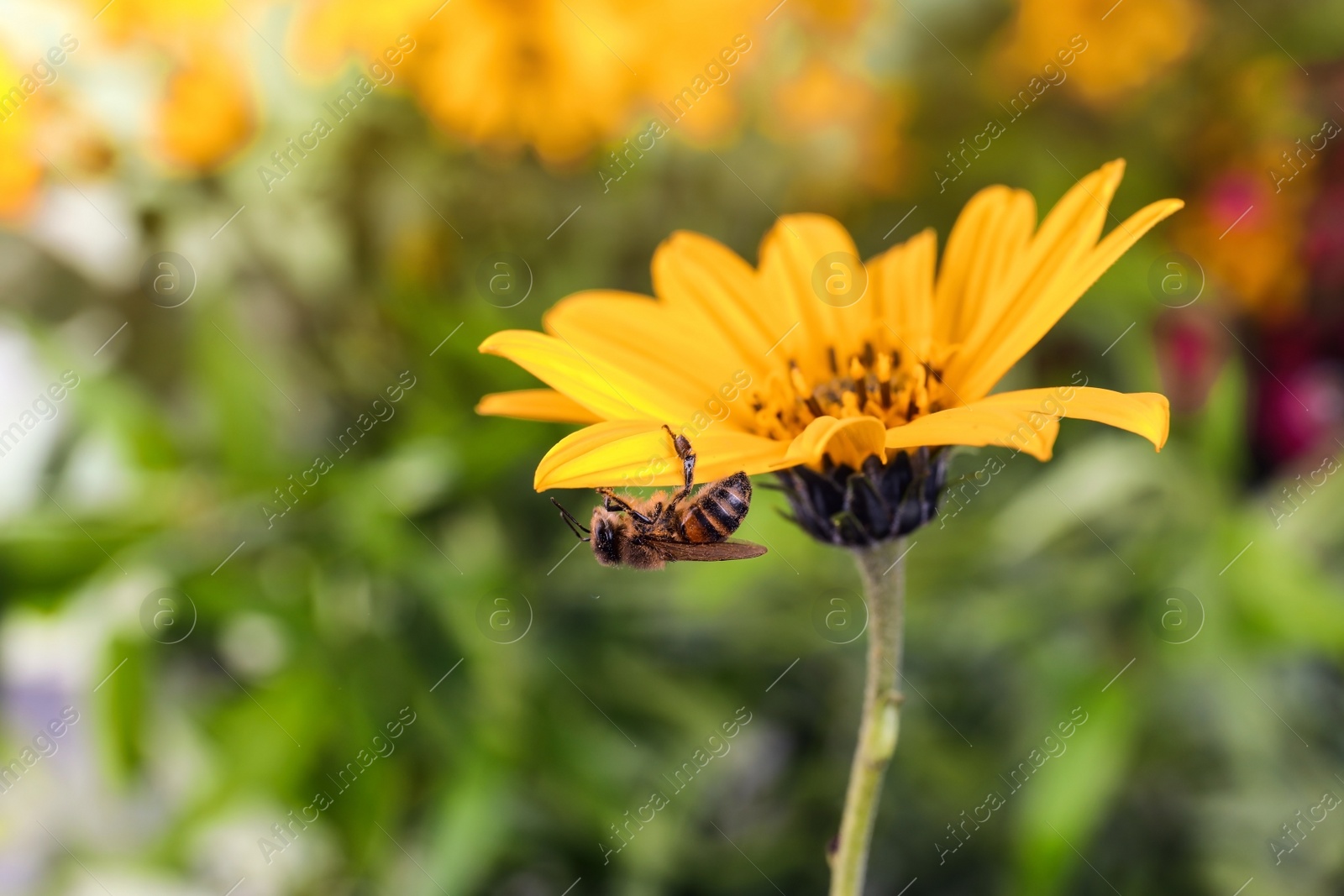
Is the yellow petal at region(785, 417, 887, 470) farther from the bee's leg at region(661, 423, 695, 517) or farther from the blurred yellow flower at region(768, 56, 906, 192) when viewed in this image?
the blurred yellow flower at region(768, 56, 906, 192)

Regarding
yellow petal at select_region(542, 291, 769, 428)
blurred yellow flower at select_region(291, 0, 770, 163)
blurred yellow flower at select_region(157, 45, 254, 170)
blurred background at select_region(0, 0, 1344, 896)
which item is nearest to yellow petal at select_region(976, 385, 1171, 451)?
yellow petal at select_region(542, 291, 769, 428)

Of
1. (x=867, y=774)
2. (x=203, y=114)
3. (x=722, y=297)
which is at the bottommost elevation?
(x=867, y=774)

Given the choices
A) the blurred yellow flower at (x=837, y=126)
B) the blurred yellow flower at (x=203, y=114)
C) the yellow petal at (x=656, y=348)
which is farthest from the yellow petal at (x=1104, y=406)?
the blurred yellow flower at (x=837, y=126)

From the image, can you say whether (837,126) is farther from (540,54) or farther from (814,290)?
(814,290)

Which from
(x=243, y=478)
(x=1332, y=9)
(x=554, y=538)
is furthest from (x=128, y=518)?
(x=1332, y=9)

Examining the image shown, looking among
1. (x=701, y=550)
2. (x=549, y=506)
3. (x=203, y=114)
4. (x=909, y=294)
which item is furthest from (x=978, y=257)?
(x=203, y=114)
